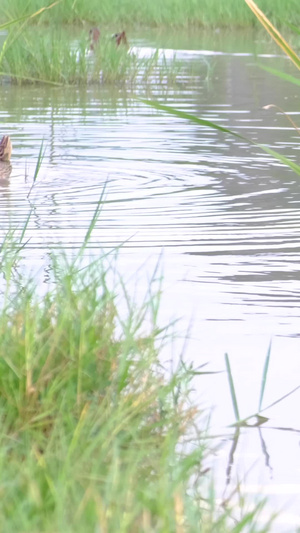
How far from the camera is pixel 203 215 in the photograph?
21.8 ft

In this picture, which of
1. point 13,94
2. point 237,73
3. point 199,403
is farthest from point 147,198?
point 237,73

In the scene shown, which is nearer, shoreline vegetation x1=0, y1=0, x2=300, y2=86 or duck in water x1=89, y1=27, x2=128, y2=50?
shoreline vegetation x1=0, y1=0, x2=300, y2=86

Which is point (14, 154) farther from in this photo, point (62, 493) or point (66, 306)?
point (62, 493)

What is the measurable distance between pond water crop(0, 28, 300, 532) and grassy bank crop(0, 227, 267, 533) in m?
0.22

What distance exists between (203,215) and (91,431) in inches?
152

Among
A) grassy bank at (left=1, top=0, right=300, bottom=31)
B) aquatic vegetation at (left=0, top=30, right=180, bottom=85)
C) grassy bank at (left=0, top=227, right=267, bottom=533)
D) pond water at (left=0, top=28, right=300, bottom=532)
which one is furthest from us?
grassy bank at (left=1, top=0, right=300, bottom=31)

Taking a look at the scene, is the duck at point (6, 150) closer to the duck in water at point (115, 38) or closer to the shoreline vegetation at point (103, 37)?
the shoreline vegetation at point (103, 37)

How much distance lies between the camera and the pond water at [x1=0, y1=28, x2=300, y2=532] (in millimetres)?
3773

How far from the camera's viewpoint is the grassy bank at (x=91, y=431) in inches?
94.6

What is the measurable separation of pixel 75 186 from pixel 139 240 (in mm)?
1693

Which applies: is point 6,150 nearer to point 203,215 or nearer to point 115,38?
point 203,215

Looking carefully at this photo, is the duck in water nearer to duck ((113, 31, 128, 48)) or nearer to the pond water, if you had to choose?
duck ((113, 31, 128, 48))

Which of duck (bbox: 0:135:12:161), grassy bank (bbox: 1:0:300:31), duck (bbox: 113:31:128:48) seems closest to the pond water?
duck (bbox: 0:135:12:161)

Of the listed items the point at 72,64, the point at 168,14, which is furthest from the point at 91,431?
the point at 168,14
